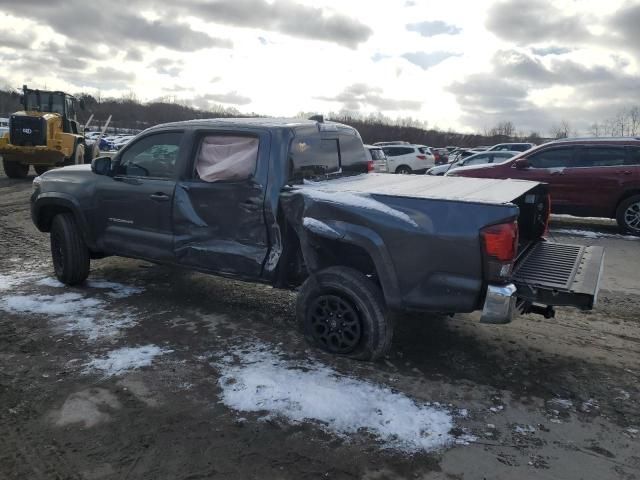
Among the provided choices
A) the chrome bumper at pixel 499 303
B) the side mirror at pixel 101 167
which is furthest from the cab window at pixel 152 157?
the chrome bumper at pixel 499 303

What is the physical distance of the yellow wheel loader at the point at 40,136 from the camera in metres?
15.8

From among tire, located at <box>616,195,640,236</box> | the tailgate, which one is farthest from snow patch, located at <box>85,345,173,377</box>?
tire, located at <box>616,195,640,236</box>

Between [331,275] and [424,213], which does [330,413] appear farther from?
[424,213]

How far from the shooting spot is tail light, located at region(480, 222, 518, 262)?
3244 mm

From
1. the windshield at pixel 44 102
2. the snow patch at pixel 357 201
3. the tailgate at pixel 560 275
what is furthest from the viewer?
the windshield at pixel 44 102

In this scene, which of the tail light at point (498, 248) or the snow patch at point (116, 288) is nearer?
the tail light at point (498, 248)

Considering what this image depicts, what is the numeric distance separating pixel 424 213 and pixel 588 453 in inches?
66.5

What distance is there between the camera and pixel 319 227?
3.86 meters

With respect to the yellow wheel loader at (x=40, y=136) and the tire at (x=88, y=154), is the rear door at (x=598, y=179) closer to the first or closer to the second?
the yellow wheel loader at (x=40, y=136)

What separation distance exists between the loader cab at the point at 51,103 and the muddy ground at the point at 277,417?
1356 cm

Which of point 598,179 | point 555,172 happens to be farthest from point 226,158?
point 598,179

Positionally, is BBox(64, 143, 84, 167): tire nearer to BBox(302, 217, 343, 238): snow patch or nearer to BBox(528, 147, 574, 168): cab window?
BBox(528, 147, 574, 168): cab window

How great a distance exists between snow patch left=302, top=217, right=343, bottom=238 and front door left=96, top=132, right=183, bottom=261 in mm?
1535

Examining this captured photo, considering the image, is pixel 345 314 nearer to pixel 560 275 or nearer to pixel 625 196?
pixel 560 275
